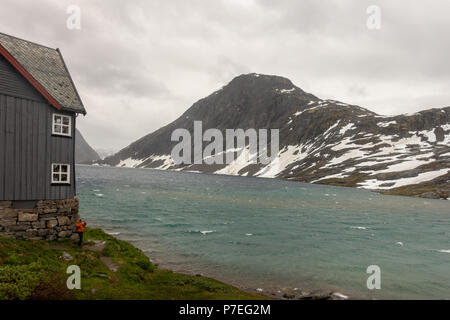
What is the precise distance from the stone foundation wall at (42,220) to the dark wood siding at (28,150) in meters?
0.65

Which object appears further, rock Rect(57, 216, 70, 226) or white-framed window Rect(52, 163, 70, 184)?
white-framed window Rect(52, 163, 70, 184)

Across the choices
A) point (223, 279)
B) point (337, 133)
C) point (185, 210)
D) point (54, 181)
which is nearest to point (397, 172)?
point (337, 133)

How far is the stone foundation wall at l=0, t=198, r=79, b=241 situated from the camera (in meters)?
18.5

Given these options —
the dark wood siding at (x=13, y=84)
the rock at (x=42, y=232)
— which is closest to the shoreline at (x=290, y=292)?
the rock at (x=42, y=232)

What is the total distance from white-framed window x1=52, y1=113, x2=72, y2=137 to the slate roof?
0.82 m

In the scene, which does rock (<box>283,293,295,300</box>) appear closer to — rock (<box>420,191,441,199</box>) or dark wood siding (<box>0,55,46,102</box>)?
dark wood siding (<box>0,55,46,102</box>)

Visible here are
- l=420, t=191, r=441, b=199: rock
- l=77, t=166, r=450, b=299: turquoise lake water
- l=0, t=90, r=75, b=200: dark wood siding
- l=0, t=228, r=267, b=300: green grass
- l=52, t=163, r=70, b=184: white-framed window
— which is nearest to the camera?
l=0, t=228, r=267, b=300: green grass

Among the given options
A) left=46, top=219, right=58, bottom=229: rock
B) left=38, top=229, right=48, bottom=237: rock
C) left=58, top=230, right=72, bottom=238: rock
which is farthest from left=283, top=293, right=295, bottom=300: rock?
left=38, top=229, right=48, bottom=237: rock

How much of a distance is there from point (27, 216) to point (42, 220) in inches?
38.7

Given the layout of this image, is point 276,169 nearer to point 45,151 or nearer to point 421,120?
point 421,120

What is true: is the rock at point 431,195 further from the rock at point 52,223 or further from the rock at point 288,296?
the rock at point 52,223

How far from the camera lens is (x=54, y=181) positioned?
20.8 m

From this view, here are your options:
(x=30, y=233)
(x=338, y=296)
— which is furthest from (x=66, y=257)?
(x=338, y=296)
